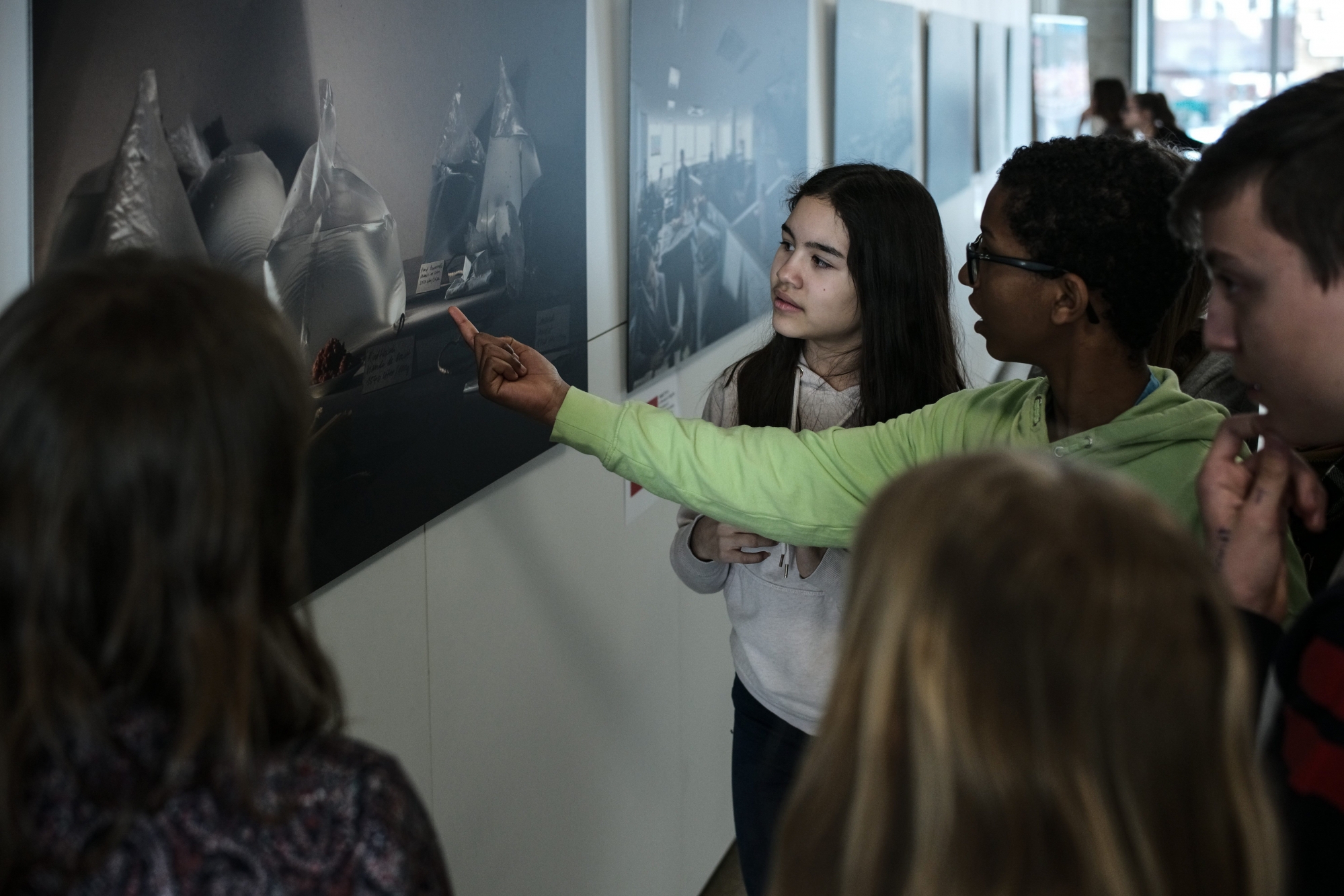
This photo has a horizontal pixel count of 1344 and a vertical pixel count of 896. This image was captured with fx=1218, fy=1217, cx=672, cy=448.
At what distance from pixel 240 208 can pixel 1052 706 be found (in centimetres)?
105

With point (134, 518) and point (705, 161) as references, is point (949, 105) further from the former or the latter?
point (134, 518)

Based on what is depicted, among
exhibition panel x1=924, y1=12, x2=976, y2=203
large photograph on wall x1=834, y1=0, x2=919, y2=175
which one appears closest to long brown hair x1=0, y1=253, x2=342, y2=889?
large photograph on wall x1=834, y1=0, x2=919, y2=175

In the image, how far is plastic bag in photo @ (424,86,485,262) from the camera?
189 centimetres

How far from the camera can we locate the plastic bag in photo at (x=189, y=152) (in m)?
1.29

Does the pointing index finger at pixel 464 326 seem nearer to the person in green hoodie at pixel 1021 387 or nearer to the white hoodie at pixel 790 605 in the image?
the person in green hoodie at pixel 1021 387

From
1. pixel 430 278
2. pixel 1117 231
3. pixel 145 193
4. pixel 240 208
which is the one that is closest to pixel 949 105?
pixel 1117 231

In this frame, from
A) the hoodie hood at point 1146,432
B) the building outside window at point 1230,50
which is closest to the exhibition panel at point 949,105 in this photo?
the hoodie hood at point 1146,432

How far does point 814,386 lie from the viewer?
2404 millimetres

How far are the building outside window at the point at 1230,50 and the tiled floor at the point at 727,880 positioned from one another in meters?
13.8

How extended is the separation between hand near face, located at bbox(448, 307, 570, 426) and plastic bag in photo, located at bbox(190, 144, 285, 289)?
1.52ft

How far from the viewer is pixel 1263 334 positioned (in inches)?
52.7

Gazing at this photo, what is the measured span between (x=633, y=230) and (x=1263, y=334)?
1.64 m

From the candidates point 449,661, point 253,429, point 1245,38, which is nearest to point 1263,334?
point 253,429

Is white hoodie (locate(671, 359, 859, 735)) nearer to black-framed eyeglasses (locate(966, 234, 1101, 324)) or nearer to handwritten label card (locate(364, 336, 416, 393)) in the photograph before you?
black-framed eyeglasses (locate(966, 234, 1101, 324))
